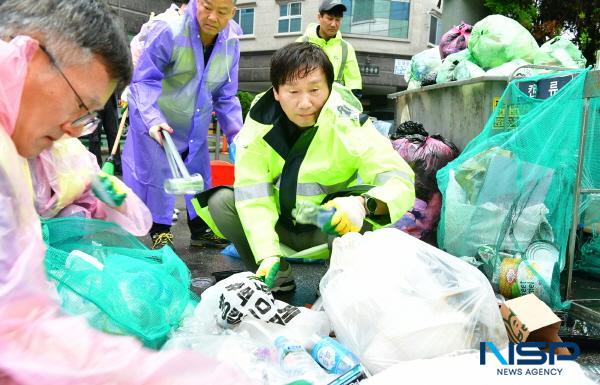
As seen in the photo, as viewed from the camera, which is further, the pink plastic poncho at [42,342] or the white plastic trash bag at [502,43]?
the white plastic trash bag at [502,43]

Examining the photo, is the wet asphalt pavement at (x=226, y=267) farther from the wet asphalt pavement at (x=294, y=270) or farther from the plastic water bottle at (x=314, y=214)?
the plastic water bottle at (x=314, y=214)

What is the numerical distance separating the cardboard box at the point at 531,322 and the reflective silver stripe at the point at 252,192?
3.61ft

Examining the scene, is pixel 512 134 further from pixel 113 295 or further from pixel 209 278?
pixel 113 295

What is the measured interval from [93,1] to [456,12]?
7.16 m

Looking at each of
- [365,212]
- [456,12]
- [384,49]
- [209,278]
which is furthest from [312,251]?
[384,49]

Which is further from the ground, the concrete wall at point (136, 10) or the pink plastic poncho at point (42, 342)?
the concrete wall at point (136, 10)

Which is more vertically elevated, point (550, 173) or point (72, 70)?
point (72, 70)

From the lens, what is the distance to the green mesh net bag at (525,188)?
2.33 meters

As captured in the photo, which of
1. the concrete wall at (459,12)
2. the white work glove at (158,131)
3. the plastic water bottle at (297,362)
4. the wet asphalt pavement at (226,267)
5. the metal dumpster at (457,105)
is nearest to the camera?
the plastic water bottle at (297,362)

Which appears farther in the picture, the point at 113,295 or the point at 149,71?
the point at 149,71

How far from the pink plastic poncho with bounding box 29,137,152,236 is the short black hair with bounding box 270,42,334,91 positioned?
0.82 m

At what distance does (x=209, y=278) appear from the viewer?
109 inches

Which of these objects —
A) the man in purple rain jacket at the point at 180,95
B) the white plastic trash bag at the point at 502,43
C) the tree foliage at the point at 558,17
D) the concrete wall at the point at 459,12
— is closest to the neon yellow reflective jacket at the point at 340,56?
the white plastic trash bag at the point at 502,43

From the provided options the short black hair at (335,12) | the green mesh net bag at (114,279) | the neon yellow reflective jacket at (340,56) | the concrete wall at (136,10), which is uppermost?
the concrete wall at (136,10)
